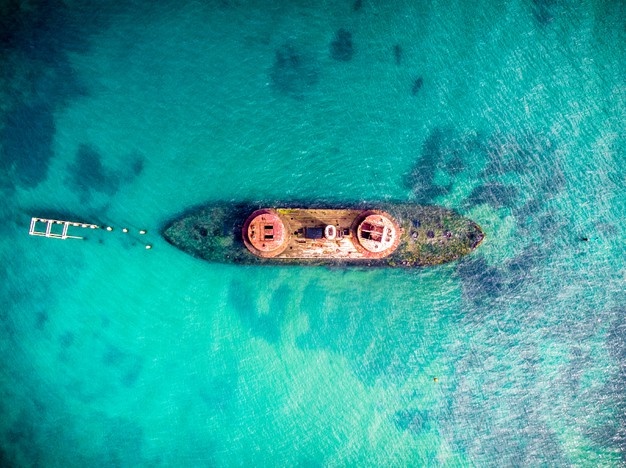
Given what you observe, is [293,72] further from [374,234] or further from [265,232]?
[374,234]

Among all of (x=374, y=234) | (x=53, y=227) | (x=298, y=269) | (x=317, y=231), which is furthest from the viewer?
(x=298, y=269)

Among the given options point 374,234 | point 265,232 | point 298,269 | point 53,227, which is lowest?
point 298,269

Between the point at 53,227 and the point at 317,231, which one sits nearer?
the point at 317,231

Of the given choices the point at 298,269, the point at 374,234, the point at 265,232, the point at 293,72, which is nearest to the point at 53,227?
the point at 265,232

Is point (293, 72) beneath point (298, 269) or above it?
above

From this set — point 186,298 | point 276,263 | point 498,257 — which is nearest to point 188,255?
point 186,298

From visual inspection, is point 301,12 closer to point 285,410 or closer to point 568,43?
point 568,43
